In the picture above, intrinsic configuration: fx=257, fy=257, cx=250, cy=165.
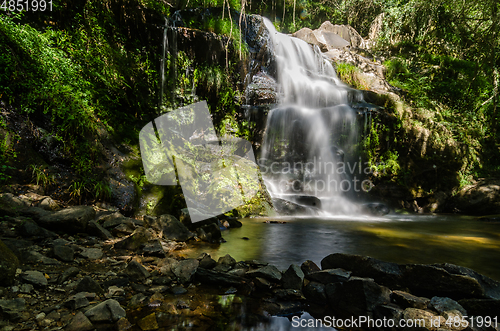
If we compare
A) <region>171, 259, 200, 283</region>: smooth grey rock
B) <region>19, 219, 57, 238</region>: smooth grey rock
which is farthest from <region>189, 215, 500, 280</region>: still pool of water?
<region>19, 219, 57, 238</region>: smooth grey rock

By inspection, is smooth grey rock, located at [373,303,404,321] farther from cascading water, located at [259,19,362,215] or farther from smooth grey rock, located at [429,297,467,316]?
cascading water, located at [259,19,362,215]

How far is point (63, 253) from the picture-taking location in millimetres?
2725

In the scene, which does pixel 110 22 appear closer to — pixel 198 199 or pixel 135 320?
pixel 198 199

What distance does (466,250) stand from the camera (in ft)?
14.0

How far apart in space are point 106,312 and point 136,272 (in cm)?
68

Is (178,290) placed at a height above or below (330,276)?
below

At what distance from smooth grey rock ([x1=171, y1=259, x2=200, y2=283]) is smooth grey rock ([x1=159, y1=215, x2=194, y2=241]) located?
1.29 metres

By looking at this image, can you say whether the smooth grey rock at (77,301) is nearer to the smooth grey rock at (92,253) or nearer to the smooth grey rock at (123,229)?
the smooth grey rock at (92,253)

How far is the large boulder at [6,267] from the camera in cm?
195

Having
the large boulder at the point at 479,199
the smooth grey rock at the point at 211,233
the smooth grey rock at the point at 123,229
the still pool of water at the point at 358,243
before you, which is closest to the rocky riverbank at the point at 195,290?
the smooth grey rock at the point at 123,229

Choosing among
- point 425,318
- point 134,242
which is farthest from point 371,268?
point 134,242

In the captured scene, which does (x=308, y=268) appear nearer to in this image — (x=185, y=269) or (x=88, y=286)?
(x=185, y=269)

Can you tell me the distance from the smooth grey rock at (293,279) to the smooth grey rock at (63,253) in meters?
2.25

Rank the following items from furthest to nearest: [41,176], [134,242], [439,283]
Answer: [41,176]
[134,242]
[439,283]
